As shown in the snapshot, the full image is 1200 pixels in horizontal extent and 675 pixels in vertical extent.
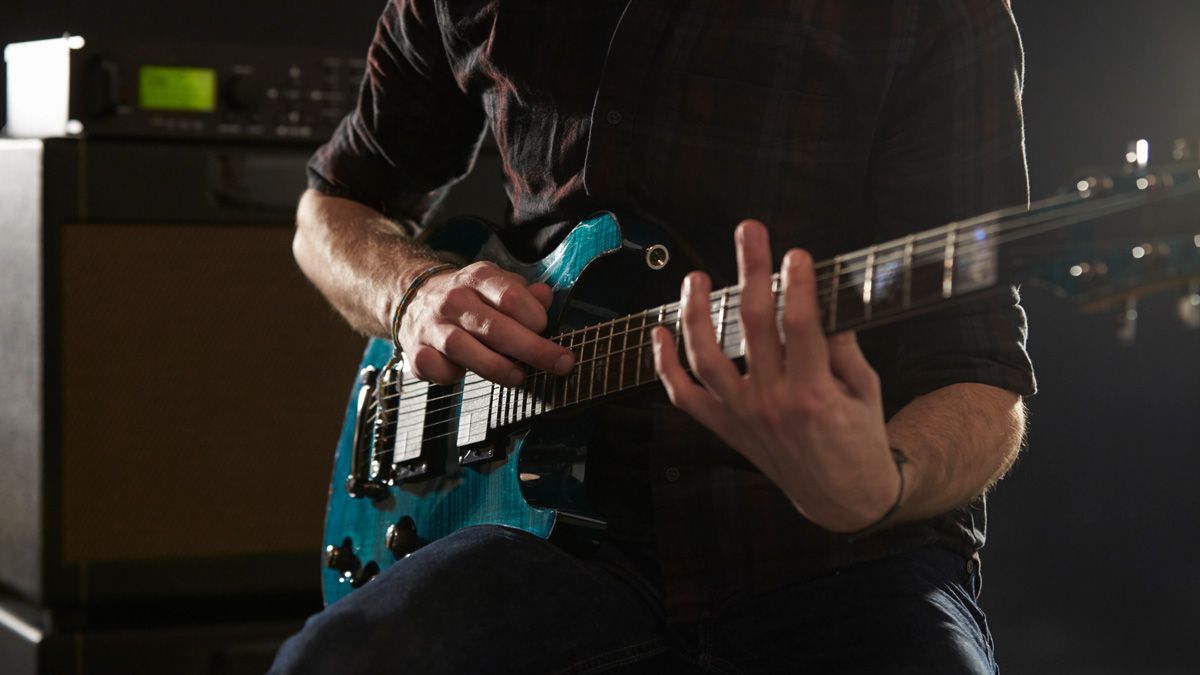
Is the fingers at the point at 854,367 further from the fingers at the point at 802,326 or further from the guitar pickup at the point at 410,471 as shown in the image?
the guitar pickup at the point at 410,471

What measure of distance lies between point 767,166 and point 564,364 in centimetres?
22

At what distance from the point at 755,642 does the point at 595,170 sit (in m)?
0.37

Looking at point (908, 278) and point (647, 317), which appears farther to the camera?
point (647, 317)

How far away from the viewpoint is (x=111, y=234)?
168 centimetres

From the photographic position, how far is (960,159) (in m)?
0.94

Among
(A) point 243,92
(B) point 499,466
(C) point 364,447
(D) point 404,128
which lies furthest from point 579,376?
(A) point 243,92

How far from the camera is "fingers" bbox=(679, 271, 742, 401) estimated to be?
0.75m

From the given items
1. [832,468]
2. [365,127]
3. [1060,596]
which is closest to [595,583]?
[832,468]

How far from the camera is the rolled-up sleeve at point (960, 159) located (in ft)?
3.04

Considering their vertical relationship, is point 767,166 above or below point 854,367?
above

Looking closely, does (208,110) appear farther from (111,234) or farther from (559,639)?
(559,639)

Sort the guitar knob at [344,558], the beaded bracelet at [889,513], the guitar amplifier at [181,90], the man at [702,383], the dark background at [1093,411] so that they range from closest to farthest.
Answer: the beaded bracelet at [889,513] < the man at [702,383] < the guitar knob at [344,558] < the guitar amplifier at [181,90] < the dark background at [1093,411]

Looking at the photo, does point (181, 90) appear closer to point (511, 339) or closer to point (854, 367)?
point (511, 339)

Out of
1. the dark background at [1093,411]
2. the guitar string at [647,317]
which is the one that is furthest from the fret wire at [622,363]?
the dark background at [1093,411]
